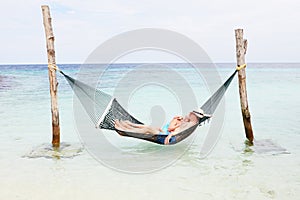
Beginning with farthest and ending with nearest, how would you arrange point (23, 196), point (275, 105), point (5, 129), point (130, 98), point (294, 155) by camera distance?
point (130, 98), point (275, 105), point (5, 129), point (294, 155), point (23, 196)

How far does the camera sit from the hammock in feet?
12.1

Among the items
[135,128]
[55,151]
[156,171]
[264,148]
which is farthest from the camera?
[264,148]

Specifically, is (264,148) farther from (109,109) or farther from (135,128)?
(109,109)

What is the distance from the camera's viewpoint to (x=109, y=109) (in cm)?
393

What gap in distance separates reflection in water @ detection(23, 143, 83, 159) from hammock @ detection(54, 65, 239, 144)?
0.45 meters

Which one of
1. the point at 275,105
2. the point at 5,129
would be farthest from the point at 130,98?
the point at 5,129

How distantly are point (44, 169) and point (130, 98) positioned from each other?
5.78 meters

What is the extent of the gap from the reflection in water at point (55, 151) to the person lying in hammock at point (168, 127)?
0.61 metres

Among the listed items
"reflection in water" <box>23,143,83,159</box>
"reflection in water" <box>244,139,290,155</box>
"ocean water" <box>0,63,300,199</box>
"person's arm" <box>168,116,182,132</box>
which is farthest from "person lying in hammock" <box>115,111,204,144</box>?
"reflection in water" <box>244,139,290,155</box>

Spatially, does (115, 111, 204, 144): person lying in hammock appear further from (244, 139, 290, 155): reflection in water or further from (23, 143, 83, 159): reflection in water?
(244, 139, 290, 155): reflection in water

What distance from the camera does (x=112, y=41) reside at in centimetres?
469

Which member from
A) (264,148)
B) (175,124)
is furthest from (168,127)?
(264,148)

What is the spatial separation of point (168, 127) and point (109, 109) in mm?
684

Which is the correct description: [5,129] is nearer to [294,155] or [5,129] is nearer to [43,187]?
[43,187]
